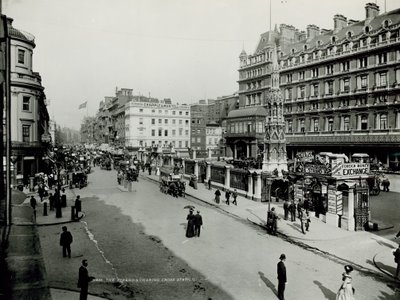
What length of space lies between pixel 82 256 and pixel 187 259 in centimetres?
449

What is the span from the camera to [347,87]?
5075cm

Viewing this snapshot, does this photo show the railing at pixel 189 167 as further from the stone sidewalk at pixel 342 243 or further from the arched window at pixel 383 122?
the arched window at pixel 383 122

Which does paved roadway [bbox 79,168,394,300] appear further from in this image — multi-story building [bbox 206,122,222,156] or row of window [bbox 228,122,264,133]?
multi-story building [bbox 206,122,222,156]

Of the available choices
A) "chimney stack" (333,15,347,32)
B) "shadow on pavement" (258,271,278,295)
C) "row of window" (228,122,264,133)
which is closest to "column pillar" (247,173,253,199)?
"shadow on pavement" (258,271,278,295)

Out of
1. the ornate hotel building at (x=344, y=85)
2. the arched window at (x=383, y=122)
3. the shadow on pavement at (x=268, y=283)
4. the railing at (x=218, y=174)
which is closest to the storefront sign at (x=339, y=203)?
the shadow on pavement at (x=268, y=283)

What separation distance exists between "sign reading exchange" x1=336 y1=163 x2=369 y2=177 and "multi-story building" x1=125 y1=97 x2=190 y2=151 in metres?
59.0

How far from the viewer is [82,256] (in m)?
14.6

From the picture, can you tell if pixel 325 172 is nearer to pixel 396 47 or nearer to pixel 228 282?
pixel 228 282

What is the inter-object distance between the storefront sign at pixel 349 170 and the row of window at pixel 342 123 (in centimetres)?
2800

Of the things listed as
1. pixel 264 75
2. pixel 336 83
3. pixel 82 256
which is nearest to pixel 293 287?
pixel 82 256

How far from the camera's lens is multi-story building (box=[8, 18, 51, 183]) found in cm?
3200

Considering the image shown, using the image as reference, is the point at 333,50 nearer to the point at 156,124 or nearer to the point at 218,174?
the point at 218,174

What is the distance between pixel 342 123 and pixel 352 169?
33718mm

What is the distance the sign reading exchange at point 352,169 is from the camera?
20.5 m
